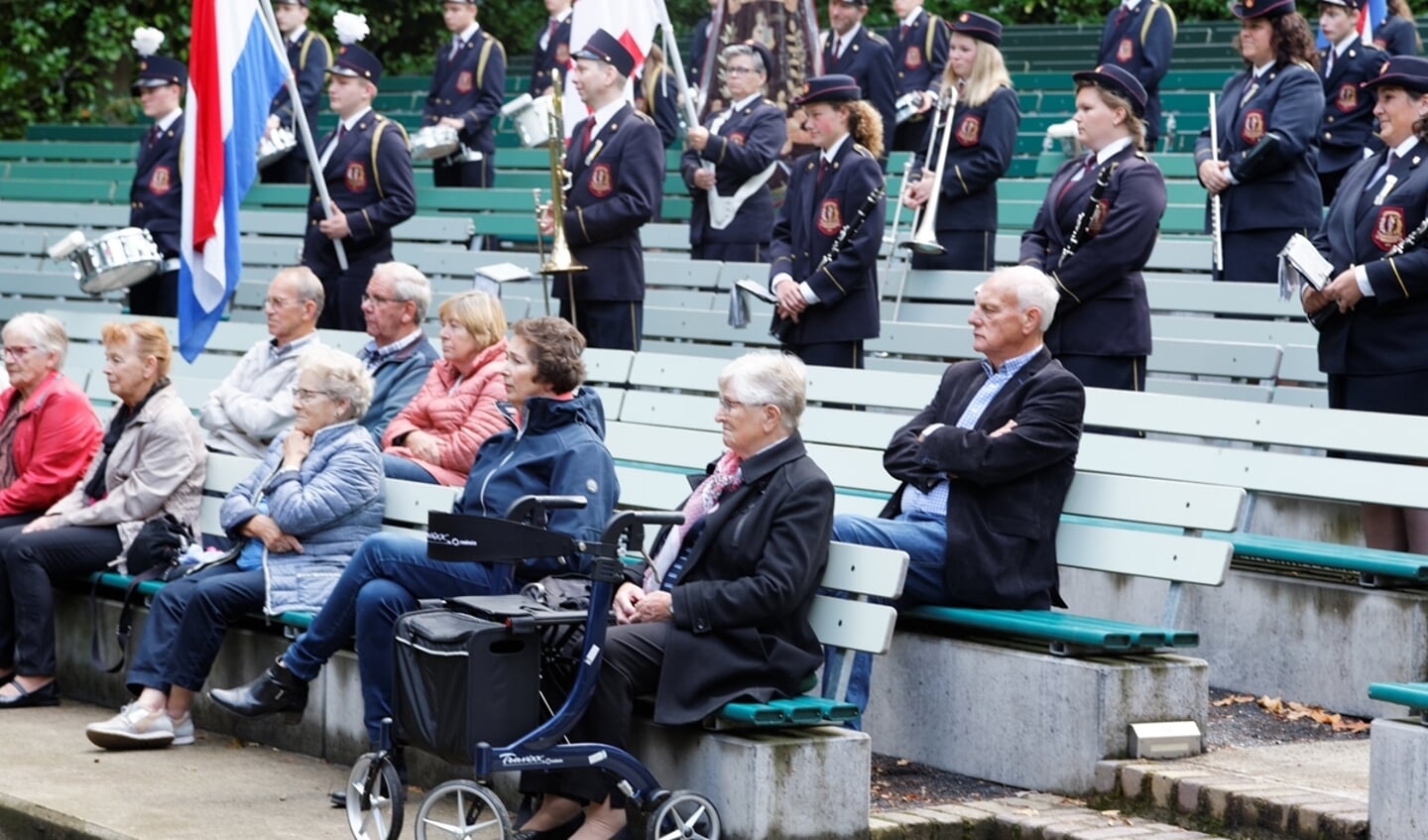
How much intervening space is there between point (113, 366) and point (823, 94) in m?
2.99

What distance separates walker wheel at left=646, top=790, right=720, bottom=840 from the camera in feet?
17.5

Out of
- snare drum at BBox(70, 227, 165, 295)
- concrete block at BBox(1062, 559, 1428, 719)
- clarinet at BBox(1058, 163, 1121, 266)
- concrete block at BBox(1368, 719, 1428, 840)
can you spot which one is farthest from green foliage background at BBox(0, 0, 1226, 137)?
concrete block at BBox(1368, 719, 1428, 840)

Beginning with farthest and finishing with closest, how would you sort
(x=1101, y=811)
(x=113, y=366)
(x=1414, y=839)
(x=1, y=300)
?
(x=1, y=300) → (x=113, y=366) → (x=1101, y=811) → (x=1414, y=839)

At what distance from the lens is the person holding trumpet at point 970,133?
10320 millimetres

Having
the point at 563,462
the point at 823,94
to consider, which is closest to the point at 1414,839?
the point at 563,462

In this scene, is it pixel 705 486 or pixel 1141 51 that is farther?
pixel 1141 51

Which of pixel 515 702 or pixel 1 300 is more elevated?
pixel 1 300

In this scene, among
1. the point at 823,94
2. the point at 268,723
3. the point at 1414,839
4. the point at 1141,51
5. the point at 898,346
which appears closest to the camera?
the point at 1414,839

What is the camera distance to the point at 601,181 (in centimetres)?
984

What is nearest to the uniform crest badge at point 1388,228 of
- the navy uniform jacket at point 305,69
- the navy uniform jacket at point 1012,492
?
the navy uniform jacket at point 1012,492

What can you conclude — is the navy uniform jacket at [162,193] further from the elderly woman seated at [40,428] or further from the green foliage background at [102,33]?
the green foliage background at [102,33]

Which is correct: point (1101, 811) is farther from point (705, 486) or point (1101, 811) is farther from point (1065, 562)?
point (705, 486)

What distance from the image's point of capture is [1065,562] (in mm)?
6223

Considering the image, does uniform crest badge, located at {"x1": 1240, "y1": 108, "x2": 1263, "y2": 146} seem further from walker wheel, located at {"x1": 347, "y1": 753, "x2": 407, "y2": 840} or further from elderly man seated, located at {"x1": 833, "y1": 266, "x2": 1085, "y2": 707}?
walker wheel, located at {"x1": 347, "y1": 753, "x2": 407, "y2": 840}
